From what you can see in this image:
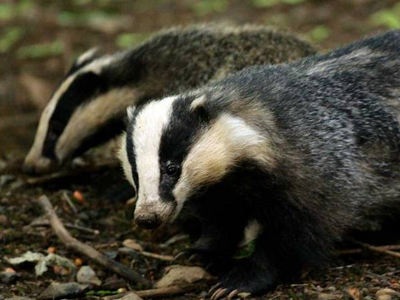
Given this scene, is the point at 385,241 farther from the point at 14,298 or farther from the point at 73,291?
the point at 14,298

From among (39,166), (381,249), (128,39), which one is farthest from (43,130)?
(128,39)

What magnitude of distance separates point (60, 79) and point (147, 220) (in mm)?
6755

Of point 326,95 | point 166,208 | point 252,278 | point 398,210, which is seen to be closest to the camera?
point 166,208

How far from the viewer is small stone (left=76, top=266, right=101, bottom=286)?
19.6 ft

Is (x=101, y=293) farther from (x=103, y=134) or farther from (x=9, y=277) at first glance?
(x=103, y=134)

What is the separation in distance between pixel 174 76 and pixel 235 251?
7.94ft

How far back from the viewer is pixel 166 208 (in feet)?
16.7

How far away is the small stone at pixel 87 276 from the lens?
5.98 meters

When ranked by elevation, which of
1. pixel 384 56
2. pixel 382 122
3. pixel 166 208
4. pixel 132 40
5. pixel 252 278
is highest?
pixel 132 40

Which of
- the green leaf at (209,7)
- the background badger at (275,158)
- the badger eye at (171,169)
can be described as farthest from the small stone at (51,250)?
the green leaf at (209,7)

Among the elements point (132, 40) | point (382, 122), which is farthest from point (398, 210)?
point (132, 40)

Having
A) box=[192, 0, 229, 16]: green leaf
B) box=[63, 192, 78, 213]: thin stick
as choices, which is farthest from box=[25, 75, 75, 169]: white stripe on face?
box=[192, 0, 229, 16]: green leaf

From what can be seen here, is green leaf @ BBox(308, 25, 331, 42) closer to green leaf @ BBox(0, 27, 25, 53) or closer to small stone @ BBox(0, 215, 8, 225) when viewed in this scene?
green leaf @ BBox(0, 27, 25, 53)

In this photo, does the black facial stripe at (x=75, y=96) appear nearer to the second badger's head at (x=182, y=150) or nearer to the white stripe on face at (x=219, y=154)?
the second badger's head at (x=182, y=150)
